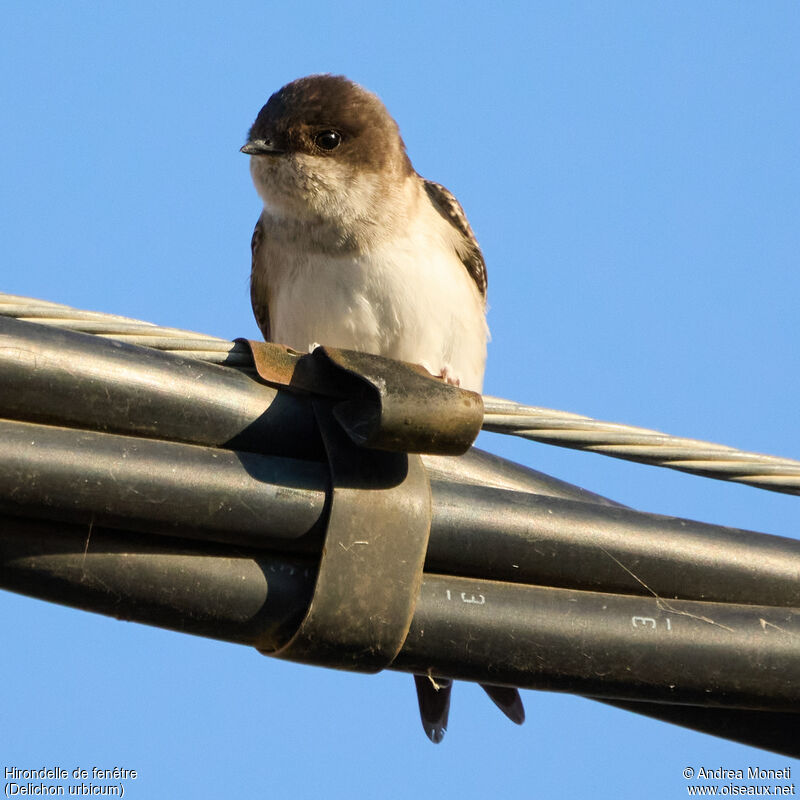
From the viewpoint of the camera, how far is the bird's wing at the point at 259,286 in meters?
6.95

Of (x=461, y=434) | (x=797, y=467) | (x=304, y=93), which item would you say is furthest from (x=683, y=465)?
(x=304, y=93)

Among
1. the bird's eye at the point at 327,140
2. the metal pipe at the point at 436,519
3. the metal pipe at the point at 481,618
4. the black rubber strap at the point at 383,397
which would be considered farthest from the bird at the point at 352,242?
the metal pipe at the point at 481,618

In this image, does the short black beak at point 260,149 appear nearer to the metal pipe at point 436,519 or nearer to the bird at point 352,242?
the bird at point 352,242

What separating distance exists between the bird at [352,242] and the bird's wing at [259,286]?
0.16 ft

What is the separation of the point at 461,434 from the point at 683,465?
908mm

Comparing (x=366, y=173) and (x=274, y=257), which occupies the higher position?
(x=366, y=173)

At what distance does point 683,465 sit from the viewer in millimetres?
3553

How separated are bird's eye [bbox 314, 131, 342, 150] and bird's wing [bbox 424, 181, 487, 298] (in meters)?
0.69

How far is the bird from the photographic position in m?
6.14

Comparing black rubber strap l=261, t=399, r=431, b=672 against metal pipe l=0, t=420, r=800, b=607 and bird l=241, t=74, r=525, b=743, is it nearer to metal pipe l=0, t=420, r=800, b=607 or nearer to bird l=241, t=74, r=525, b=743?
metal pipe l=0, t=420, r=800, b=607

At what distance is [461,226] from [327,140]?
0.94 m

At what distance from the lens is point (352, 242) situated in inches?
244

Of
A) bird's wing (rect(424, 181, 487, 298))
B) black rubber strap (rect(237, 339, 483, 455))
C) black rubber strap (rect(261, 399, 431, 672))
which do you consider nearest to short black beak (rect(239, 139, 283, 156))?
bird's wing (rect(424, 181, 487, 298))

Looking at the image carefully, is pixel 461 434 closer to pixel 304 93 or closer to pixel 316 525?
pixel 316 525
